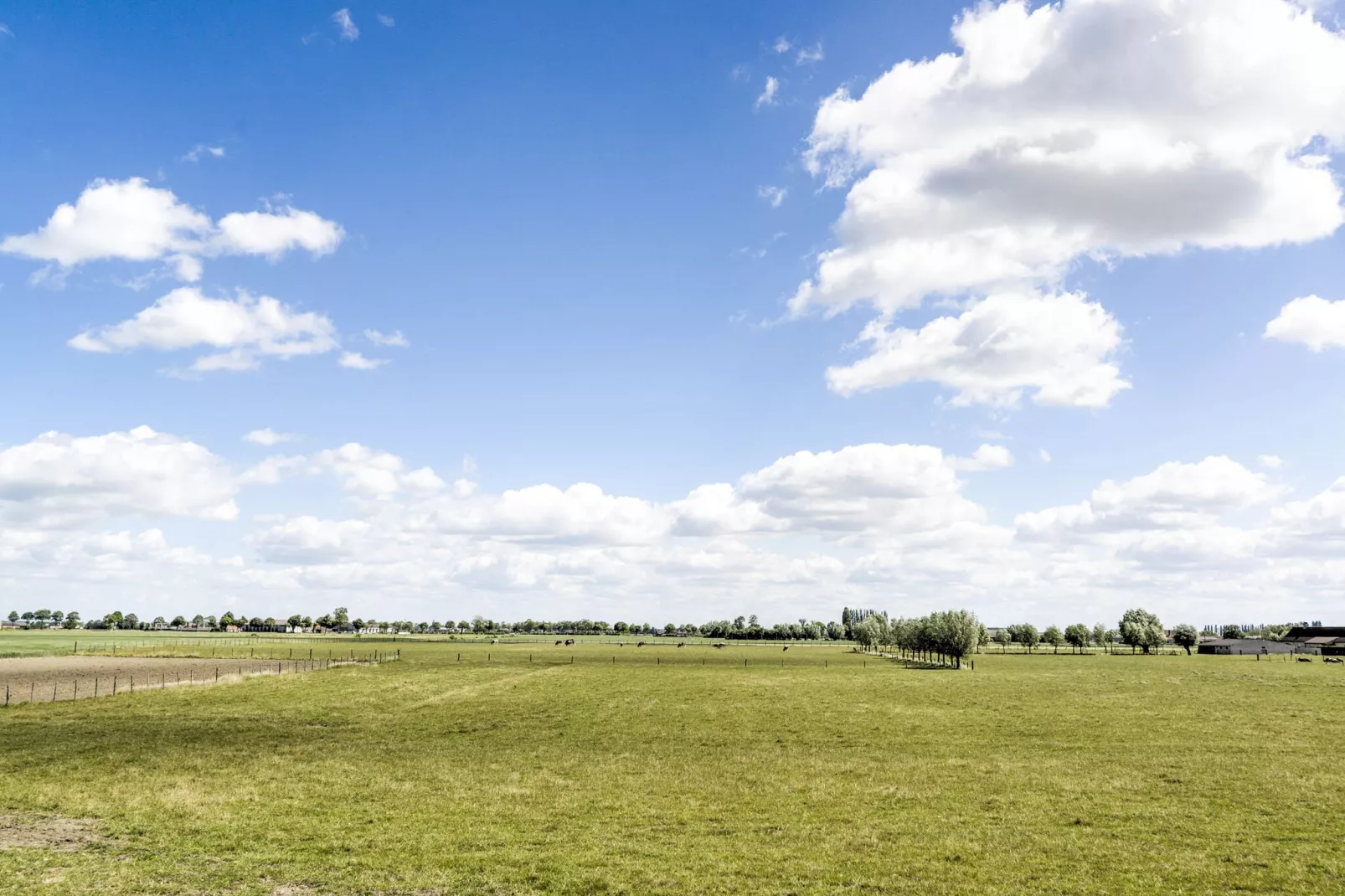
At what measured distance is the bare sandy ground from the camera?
220 feet

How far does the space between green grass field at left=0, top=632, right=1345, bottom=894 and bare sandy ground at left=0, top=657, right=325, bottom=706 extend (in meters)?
11.6

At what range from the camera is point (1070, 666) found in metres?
125

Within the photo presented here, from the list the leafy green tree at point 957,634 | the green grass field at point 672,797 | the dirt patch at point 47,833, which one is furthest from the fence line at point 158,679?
the leafy green tree at point 957,634

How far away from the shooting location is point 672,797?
29.9 metres

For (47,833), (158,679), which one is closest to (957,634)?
(158,679)

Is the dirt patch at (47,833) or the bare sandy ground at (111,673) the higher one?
the dirt patch at (47,833)

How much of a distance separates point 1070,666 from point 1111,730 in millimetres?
85558

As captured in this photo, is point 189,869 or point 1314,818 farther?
point 1314,818

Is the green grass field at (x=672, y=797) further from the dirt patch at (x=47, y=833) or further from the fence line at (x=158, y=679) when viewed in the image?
the fence line at (x=158, y=679)

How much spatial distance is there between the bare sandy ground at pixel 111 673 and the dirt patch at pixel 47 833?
→ 4281 centimetres

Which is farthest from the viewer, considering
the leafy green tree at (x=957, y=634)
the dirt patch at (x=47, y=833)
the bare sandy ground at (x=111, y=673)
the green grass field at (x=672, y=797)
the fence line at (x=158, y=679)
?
the leafy green tree at (x=957, y=634)

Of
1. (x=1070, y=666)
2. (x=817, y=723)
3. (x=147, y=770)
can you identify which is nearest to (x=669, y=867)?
(x=147, y=770)

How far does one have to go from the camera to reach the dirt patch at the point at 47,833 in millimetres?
23156

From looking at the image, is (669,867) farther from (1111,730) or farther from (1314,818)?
(1111,730)
